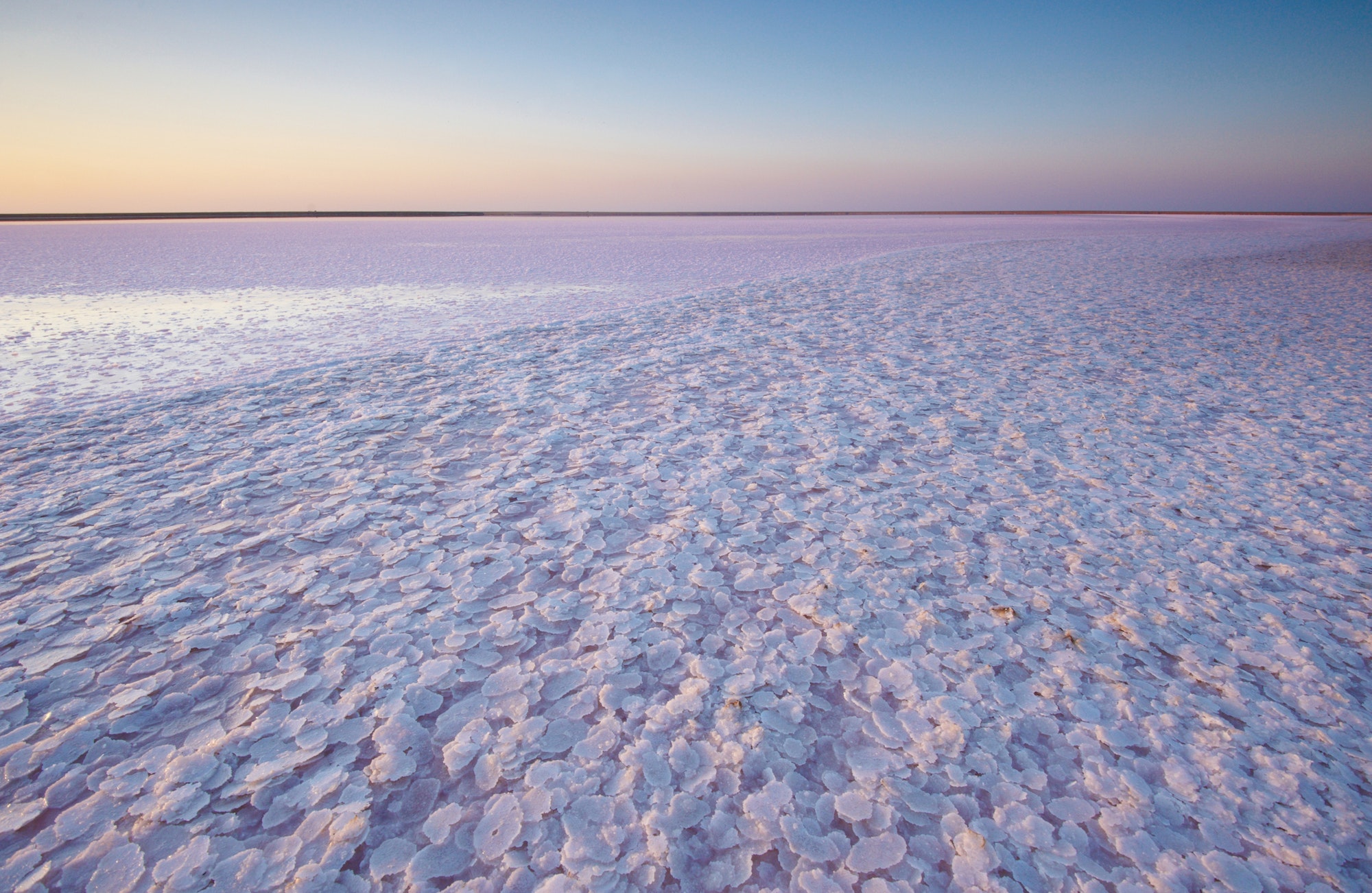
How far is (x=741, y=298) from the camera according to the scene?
10.5m

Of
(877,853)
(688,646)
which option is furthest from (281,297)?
(877,853)

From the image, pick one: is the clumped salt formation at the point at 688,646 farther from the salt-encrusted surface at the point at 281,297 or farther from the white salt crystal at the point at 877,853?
the salt-encrusted surface at the point at 281,297

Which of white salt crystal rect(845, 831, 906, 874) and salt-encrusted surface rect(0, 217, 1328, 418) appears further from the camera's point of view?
salt-encrusted surface rect(0, 217, 1328, 418)

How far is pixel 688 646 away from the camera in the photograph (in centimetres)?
238

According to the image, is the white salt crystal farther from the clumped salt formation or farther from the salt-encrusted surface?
the salt-encrusted surface

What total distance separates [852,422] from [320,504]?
11.7ft

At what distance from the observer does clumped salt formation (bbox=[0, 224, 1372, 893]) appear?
5.44ft

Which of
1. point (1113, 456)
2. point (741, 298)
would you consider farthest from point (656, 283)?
point (1113, 456)

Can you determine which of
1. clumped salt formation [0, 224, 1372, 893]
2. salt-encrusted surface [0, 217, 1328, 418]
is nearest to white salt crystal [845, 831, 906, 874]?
clumped salt formation [0, 224, 1372, 893]

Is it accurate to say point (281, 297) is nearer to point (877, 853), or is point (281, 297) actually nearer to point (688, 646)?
point (688, 646)

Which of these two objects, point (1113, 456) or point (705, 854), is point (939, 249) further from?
point (705, 854)

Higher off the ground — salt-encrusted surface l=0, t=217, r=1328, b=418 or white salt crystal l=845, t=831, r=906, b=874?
salt-encrusted surface l=0, t=217, r=1328, b=418

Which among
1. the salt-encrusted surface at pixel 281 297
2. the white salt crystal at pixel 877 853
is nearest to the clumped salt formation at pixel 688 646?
the white salt crystal at pixel 877 853

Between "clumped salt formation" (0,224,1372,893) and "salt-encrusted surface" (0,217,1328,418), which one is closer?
"clumped salt formation" (0,224,1372,893)
